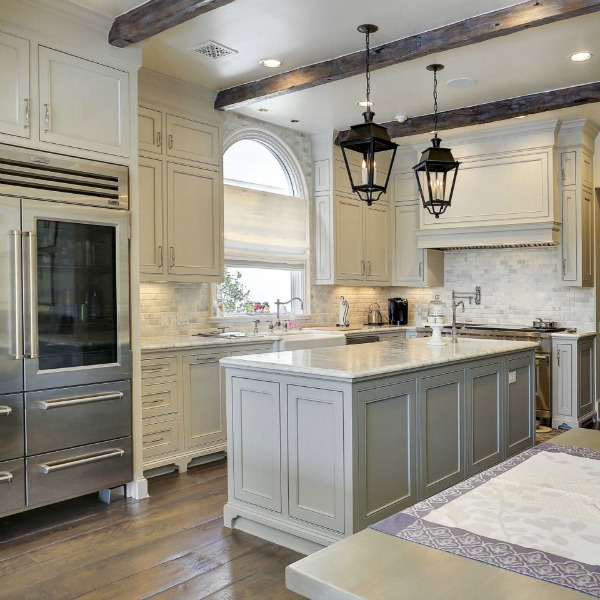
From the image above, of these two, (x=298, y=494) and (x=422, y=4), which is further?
(x=422, y=4)

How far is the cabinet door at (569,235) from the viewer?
19.7 feet

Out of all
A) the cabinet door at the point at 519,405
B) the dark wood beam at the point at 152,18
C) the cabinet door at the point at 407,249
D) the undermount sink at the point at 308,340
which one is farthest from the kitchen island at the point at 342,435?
the cabinet door at the point at 407,249

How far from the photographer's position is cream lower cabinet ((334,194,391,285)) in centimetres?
652

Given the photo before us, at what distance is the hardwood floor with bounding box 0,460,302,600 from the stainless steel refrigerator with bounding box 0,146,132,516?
19 centimetres

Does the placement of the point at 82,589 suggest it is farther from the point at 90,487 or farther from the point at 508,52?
the point at 508,52

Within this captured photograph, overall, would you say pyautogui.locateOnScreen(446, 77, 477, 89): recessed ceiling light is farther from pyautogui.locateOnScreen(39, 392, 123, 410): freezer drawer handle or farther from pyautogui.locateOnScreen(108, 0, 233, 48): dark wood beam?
pyautogui.locateOnScreen(39, 392, 123, 410): freezer drawer handle

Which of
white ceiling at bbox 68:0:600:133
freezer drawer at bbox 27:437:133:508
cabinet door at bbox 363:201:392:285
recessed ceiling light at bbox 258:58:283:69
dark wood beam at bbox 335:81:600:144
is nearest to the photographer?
freezer drawer at bbox 27:437:133:508

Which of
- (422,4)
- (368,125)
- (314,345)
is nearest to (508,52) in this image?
(422,4)

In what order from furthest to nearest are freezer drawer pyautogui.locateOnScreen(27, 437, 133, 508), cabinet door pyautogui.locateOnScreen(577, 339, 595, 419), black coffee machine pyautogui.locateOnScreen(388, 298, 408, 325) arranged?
black coffee machine pyautogui.locateOnScreen(388, 298, 408, 325), cabinet door pyautogui.locateOnScreen(577, 339, 595, 419), freezer drawer pyautogui.locateOnScreen(27, 437, 133, 508)

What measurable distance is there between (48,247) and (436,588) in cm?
305

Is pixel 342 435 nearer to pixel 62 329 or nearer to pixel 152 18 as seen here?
pixel 62 329

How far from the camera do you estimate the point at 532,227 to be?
19.9ft

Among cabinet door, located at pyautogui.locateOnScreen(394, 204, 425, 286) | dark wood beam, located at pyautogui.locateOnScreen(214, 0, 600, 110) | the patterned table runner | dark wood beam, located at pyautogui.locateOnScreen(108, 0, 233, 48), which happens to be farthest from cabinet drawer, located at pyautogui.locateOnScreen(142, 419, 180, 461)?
cabinet door, located at pyautogui.locateOnScreen(394, 204, 425, 286)

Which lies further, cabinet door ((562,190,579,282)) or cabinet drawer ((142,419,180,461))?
cabinet door ((562,190,579,282))
